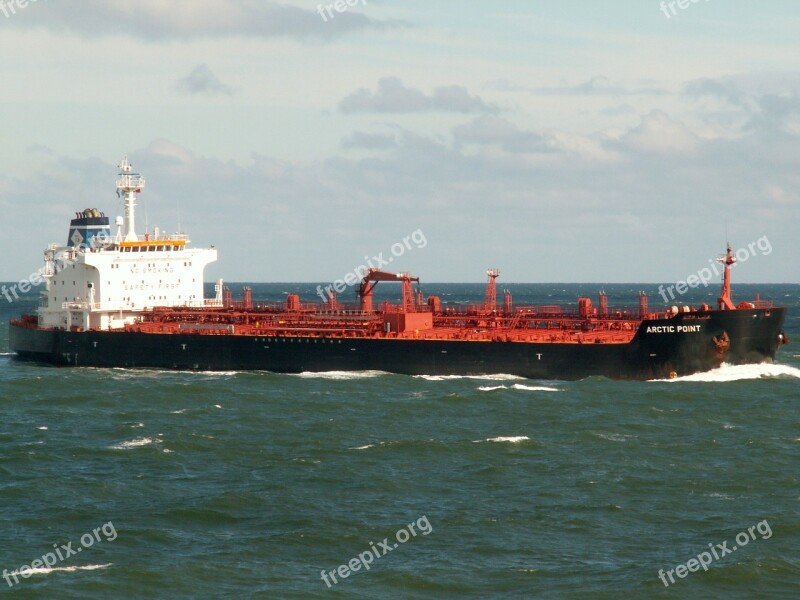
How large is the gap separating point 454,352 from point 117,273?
2003cm

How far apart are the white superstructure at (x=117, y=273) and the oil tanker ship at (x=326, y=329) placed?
7 cm

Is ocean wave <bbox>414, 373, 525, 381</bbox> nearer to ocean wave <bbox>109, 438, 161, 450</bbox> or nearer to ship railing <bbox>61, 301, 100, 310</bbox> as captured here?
ocean wave <bbox>109, 438, 161, 450</bbox>

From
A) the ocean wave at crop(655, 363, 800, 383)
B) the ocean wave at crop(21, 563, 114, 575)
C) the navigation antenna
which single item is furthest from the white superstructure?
the ocean wave at crop(21, 563, 114, 575)

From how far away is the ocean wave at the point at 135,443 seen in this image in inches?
1414

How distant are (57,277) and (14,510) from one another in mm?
35436

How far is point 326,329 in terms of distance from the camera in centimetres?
5472

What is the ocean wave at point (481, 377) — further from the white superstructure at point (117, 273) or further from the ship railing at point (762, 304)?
the white superstructure at point (117, 273)

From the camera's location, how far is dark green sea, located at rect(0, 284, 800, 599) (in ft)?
77.8

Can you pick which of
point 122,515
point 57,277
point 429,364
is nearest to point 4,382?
point 57,277

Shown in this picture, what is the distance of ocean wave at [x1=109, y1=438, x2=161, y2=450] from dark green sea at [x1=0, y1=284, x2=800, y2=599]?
2.5 inches

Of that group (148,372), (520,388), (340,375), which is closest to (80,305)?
(148,372)

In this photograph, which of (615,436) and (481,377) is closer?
(615,436)

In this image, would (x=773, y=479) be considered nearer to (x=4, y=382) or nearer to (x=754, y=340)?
(x=754, y=340)

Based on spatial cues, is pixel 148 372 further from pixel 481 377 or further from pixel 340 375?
pixel 481 377
